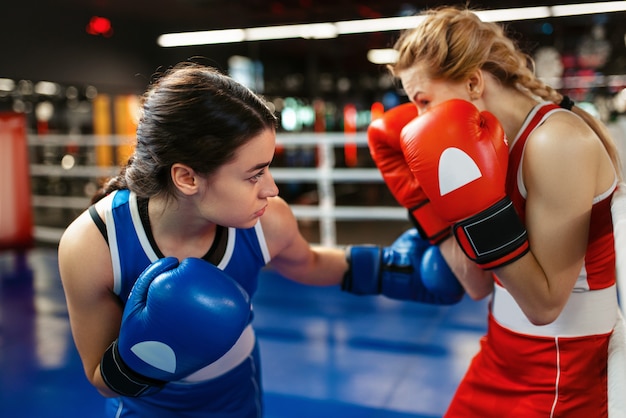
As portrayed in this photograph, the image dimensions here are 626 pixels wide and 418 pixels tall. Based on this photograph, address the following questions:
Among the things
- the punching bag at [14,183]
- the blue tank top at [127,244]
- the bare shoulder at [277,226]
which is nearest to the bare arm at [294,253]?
the bare shoulder at [277,226]

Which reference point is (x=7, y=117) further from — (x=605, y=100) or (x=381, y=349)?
(x=605, y=100)

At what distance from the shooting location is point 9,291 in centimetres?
412

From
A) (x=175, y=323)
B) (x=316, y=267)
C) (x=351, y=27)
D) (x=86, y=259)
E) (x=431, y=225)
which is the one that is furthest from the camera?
Answer: (x=351, y=27)

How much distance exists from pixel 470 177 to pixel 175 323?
572 mm

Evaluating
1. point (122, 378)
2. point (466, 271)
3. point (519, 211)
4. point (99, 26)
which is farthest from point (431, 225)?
point (99, 26)

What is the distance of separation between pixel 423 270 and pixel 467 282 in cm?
16

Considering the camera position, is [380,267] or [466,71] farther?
[380,267]

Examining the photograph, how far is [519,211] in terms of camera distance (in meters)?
1.13

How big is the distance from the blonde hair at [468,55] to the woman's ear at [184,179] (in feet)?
1.74

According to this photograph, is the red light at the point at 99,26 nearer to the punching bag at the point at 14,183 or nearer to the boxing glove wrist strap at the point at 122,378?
the punching bag at the point at 14,183

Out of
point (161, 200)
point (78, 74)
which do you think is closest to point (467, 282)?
point (161, 200)

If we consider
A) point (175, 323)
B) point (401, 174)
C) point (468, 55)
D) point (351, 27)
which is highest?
point (351, 27)

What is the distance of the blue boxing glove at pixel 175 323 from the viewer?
37.5 inches

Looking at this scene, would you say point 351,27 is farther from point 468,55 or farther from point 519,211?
point 519,211
